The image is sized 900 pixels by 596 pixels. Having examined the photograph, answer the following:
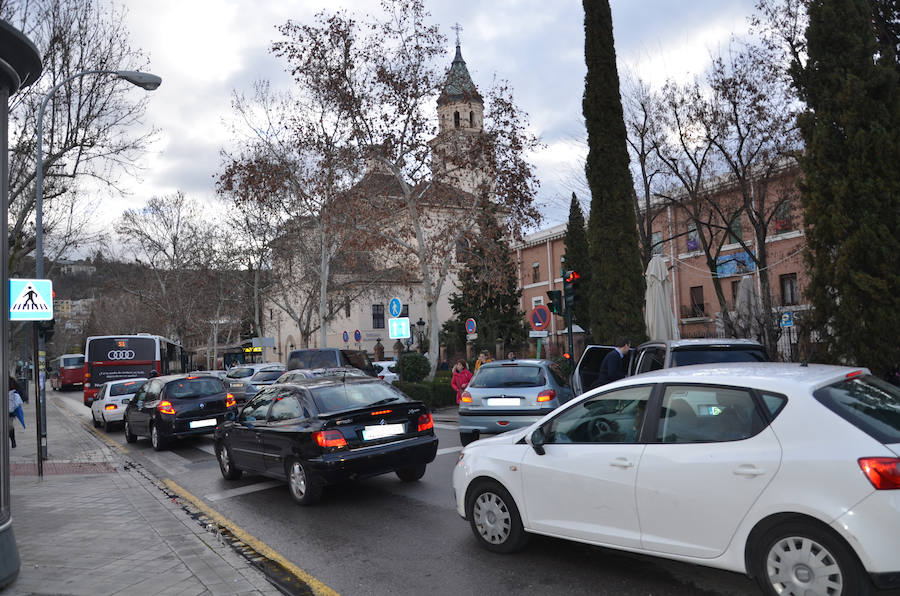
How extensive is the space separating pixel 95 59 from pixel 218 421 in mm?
10083

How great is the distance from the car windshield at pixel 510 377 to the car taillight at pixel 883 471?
7825mm

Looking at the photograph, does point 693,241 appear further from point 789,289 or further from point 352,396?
point 352,396

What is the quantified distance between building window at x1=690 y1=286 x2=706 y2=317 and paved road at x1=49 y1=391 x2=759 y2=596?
33576 mm

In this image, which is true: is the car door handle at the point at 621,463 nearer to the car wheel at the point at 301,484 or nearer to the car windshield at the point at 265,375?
the car wheel at the point at 301,484

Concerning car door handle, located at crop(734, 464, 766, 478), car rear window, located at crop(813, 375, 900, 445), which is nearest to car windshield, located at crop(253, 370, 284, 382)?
car door handle, located at crop(734, 464, 766, 478)

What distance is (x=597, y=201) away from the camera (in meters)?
22.9

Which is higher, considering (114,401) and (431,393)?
(114,401)

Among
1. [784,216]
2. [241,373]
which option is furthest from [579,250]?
[241,373]

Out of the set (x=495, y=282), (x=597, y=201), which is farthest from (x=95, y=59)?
(x=597, y=201)

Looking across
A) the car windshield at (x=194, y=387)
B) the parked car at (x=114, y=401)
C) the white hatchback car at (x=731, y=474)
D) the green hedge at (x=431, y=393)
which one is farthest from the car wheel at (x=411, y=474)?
the parked car at (x=114, y=401)

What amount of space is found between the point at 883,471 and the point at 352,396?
19.9 feet

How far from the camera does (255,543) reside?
673 cm

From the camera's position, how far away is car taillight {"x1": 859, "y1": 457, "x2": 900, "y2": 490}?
12.1 feet

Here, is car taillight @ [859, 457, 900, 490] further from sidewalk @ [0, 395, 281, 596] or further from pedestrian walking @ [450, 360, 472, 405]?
pedestrian walking @ [450, 360, 472, 405]
